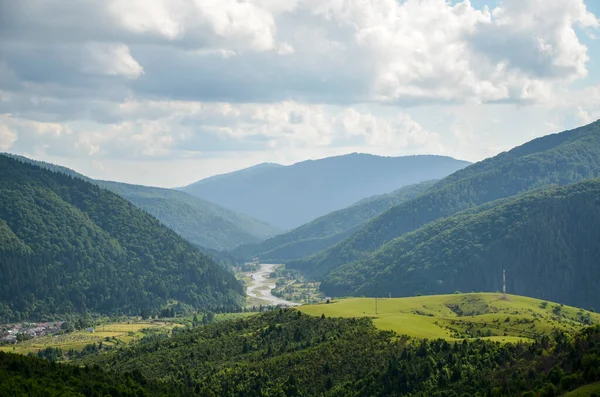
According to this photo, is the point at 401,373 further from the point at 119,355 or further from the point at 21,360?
the point at 119,355

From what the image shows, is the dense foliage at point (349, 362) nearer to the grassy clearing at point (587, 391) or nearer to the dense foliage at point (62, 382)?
the grassy clearing at point (587, 391)

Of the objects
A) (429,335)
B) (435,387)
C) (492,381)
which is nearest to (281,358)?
(429,335)

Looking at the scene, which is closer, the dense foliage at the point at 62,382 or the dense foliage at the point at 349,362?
the dense foliage at the point at 349,362

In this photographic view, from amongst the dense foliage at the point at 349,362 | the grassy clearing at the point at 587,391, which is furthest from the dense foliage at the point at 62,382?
the grassy clearing at the point at 587,391

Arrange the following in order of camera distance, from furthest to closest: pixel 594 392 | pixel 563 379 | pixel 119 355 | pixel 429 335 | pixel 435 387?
pixel 119 355, pixel 429 335, pixel 435 387, pixel 563 379, pixel 594 392

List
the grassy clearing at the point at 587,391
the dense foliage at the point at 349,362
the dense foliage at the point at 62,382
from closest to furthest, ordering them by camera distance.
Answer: the grassy clearing at the point at 587,391
the dense foliage at the point at 349,362
the dense foliage at the point at 62,382
